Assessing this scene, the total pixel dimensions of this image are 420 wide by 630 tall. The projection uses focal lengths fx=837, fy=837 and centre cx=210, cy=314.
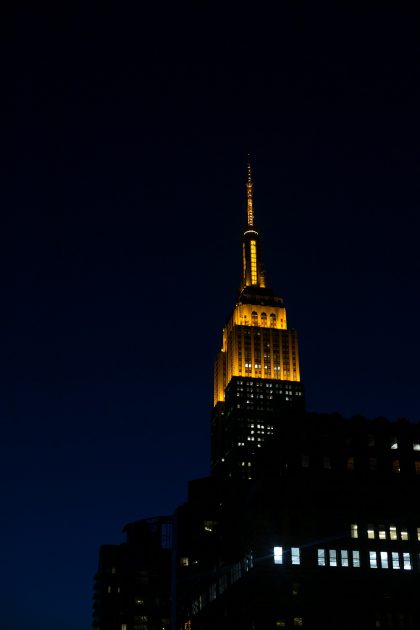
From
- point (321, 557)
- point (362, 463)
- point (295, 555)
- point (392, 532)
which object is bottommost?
point (321, 557)

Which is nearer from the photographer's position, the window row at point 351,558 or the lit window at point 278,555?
the window row at point 351,558

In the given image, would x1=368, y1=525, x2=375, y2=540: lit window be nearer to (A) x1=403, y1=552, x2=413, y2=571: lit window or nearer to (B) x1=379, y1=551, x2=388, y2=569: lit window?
(B) x1=379, y1=551, x2=388, y2=569: lit window

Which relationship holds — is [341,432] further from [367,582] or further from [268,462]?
[367,582]

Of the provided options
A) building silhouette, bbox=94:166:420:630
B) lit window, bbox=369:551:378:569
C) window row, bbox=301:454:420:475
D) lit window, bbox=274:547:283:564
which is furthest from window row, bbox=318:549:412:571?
window row, bbox=301:454:420:475

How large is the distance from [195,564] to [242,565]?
6119 cm

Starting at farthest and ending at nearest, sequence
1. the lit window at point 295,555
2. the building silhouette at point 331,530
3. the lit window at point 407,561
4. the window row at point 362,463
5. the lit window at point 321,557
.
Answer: the window row at point 362,463, the lit window at point 407,561, the lit window at point 295,555, the lit window at point 321,557, the building silhouette at point 331,530

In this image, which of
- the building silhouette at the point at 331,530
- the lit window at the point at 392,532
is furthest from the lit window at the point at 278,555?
the lit window at the point at 392,532

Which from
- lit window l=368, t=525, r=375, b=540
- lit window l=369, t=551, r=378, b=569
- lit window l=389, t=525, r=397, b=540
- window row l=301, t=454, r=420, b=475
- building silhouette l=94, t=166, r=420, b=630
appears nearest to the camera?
building silhouette l=94, t=166, r=420, b=630

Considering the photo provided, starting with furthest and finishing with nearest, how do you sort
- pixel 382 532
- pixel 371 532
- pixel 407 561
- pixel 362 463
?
pixel 362 463
pixel 382 532
pixel 371 532
pixel 407 561

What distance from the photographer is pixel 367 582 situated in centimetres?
11750

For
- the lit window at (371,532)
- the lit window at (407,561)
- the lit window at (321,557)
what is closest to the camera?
the lit window at (321,557)

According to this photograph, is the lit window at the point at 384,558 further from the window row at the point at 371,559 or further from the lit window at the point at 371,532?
the lit window at the point at 371,532

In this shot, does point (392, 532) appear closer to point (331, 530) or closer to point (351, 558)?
point (351, 558)

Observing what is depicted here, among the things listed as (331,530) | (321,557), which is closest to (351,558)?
(321,557)
